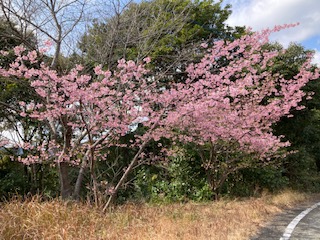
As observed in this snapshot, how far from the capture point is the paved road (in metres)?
5.24

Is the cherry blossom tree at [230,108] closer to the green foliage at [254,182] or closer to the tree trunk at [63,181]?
the green foliage at [254,182]

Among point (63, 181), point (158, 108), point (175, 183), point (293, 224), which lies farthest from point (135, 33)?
point (293, 224)

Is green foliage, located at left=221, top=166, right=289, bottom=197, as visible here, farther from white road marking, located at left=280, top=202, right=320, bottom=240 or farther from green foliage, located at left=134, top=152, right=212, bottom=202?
white road marking, located at left=280, top=202, right=320, bottom=240

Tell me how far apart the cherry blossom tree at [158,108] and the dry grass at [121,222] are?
100cm

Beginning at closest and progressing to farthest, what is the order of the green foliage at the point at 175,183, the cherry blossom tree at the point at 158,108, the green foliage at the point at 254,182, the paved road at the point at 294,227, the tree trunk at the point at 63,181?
the paved road at the point at 294,227 < the cherry blossom tree at the point at 158,108 < the tree trunk at the point at 63,181 < the green foliage at the point at 175,183 < the green foliage at the point at 254,182

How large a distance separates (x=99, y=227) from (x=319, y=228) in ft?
13.6

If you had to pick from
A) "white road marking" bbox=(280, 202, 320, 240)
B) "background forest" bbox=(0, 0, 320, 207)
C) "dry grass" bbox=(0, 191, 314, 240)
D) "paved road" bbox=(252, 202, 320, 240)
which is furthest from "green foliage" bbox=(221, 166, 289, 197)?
"dry grass" bbox=(0, 191, 314, 240)

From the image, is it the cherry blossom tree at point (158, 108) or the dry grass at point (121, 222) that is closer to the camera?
the dry grass at point (121, 222)

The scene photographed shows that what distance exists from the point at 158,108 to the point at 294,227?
3851mm

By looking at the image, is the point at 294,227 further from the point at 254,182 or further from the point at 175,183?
the point at 254,182

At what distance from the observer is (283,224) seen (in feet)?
20.5

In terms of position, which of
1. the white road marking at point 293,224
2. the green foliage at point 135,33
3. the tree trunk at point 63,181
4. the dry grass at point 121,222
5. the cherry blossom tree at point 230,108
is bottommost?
the white road marking at point 293,224

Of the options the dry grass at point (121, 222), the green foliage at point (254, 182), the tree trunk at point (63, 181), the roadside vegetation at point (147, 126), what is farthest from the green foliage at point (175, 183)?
the tree trunk at point (63, 181)

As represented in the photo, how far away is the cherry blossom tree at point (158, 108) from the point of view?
5.99 meters
